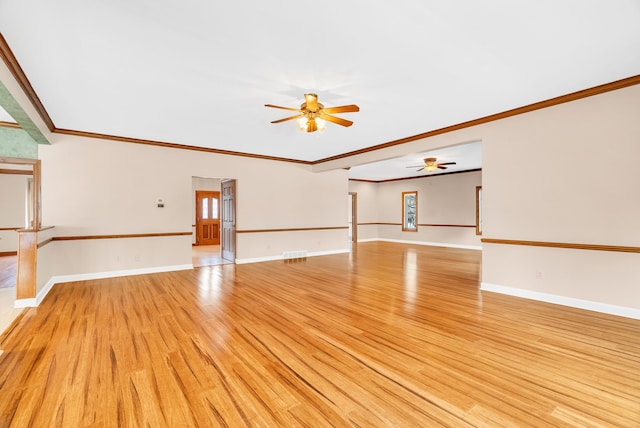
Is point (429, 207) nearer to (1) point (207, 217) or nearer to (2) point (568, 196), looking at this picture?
(2) point (568, 196)

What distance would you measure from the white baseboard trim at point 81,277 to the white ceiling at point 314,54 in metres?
2.66

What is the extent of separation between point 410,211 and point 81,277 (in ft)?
33.7

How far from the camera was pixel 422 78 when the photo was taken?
327cm

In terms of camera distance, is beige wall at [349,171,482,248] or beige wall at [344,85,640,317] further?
beige wall at [349,171,482,248]

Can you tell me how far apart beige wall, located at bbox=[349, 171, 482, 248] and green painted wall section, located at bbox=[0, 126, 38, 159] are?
943cm

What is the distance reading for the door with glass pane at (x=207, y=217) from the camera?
11.0 meters

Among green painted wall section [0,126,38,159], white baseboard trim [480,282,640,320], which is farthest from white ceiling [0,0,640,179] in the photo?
white baseboard trim [480,282,640,320]

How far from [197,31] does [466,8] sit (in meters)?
2.10

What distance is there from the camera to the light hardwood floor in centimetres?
179

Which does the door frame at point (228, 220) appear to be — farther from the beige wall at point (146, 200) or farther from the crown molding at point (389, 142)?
the crown molding at point (389, 142)

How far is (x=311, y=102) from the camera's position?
3.64m

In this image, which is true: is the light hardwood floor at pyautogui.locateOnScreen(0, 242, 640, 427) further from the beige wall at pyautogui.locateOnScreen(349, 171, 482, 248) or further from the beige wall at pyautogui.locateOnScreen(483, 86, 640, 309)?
the beige wall at pyautogui.locateOnScreen(349, 171, 482, 248)

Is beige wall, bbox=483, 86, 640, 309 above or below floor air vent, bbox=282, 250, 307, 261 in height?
above

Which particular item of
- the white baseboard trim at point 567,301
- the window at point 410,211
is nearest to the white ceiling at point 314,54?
the white baseboard trim at point 567,301
